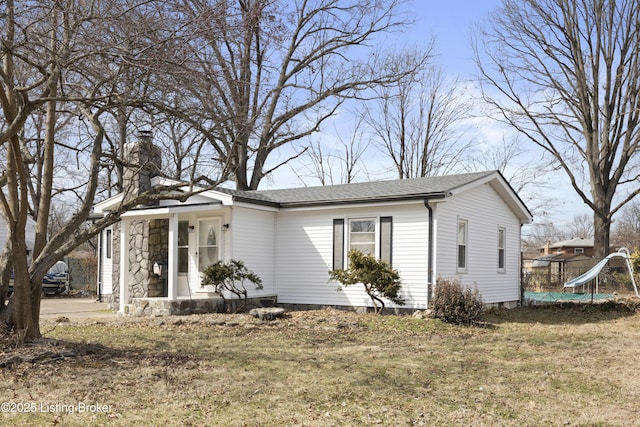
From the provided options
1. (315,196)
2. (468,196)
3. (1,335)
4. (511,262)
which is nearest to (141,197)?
(1,335)

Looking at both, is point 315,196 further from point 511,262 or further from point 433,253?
point 511,262

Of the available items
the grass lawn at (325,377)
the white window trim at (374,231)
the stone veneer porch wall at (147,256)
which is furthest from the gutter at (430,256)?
the stone veneer porch wall at (147,256)

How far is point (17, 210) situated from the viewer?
8.73 m

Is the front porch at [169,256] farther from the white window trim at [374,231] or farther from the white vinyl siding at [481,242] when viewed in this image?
the white vinyl siding at [481,242]

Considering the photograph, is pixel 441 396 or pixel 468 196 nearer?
pixel 441 396

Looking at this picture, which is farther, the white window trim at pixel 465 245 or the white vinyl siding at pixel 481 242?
the white window trim at pixel 465 245

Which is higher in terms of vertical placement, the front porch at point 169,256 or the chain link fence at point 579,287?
the front porch at point 169,256

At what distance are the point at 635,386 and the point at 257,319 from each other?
26.2 feet

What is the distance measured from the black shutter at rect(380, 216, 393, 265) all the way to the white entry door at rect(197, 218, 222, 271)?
4268mm

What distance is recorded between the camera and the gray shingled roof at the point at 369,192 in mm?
14570

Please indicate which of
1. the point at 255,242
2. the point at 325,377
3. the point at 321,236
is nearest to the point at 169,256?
the point at 255,242

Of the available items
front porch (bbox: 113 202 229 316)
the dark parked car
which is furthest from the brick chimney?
the dark parked car

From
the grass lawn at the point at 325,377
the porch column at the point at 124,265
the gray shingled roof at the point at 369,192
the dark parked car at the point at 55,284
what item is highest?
the gray shingled roof at the point at 369,192

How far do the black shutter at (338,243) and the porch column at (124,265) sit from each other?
570 centimetres
